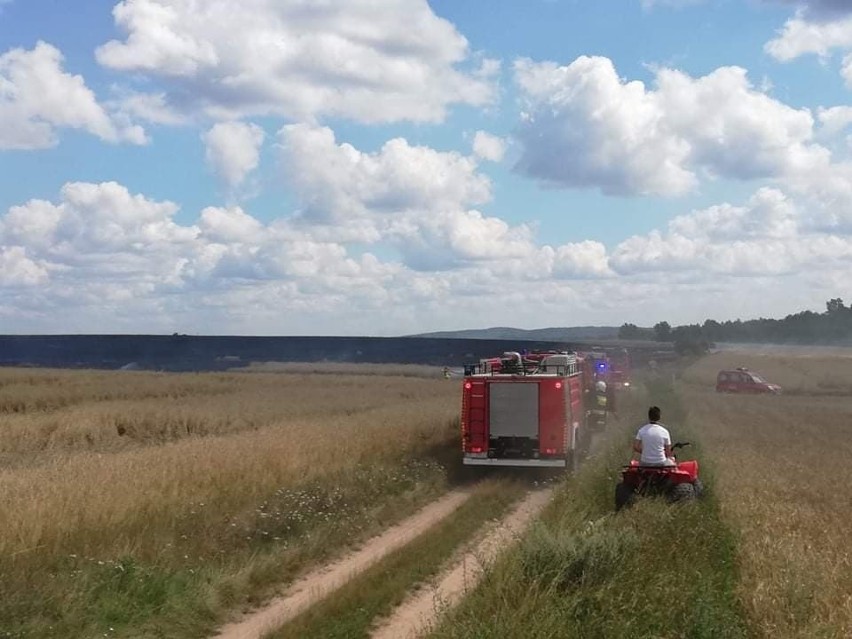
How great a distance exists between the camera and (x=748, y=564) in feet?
34.7

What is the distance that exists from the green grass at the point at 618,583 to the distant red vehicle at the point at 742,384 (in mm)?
48203

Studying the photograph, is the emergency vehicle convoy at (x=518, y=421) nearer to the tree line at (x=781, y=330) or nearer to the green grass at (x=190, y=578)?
the green grass at (x=190, y=578)

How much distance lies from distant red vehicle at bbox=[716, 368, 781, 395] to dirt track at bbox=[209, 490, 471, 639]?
44293 mm

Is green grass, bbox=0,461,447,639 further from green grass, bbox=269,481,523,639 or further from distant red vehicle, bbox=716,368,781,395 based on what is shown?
distant red vehicle, bbox=716,368,781,395

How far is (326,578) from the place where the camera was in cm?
1269

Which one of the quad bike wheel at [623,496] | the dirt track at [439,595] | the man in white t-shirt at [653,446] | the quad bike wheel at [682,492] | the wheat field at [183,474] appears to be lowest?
the dirt track at [439,595]

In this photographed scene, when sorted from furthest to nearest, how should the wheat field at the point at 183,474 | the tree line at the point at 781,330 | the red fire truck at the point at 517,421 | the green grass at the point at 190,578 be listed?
the tree line at the point at 781,330 → the red fire truck at the point at 517,421 → the wheat field at the point at 183,474 → the green grass at the point at 190,578

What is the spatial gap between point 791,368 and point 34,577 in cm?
7436

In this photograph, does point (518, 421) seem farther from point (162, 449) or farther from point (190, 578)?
point (190, 578)

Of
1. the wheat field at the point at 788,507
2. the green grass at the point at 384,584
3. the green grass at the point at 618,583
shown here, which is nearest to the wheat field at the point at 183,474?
the green grass at the point at 384,584

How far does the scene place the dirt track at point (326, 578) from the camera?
34.1ft

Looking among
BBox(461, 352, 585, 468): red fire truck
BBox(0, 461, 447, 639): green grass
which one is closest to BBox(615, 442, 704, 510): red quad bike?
BBox(0, 461, 447, 639): green grass

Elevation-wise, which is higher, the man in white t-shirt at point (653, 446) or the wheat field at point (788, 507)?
the man in white t-shirt at point (653, 446)

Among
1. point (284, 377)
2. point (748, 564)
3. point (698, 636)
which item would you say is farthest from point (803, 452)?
point (284, 377)
